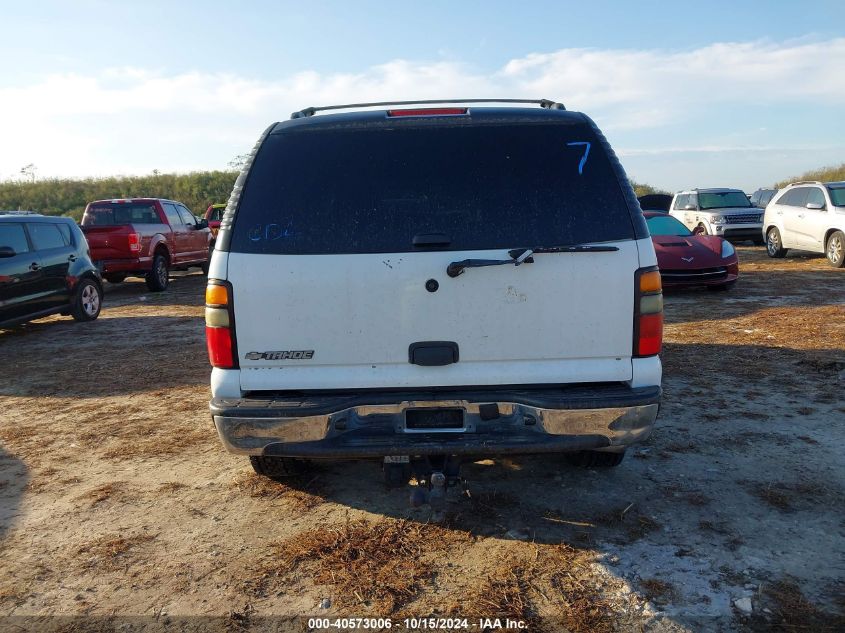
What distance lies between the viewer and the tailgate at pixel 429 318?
3.17m

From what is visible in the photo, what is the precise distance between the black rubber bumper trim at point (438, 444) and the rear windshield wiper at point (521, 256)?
76cm

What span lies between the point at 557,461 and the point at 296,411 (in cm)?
194

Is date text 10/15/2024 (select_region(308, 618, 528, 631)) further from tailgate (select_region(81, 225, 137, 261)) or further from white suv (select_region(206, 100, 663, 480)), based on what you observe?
tailgate (select_region(81, 225, 137, 261))

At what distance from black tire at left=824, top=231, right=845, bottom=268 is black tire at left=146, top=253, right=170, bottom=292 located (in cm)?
1425

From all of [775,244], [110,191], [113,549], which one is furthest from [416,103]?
[110,191]

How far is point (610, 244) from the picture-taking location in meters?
3.17

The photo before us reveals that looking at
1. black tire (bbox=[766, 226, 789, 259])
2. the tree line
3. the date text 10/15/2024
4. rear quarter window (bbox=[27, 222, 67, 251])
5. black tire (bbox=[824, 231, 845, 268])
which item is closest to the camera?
the date text 10/15/2024

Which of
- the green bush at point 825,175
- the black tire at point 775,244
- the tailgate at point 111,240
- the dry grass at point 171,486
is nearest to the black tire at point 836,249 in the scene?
the black tire at point 775,244

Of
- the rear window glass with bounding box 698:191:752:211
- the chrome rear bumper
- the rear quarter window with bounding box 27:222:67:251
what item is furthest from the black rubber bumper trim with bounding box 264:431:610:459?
the rear window glass with bounding box 698:191:752:211

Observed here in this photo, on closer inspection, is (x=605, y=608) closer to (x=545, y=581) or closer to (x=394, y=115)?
(x=545, y=581)

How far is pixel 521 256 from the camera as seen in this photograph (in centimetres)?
313

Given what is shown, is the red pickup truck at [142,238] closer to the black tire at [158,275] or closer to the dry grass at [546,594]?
the black tire at [158,275]

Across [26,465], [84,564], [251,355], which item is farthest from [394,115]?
[26,465]

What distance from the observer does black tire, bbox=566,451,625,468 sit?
13.1ft
